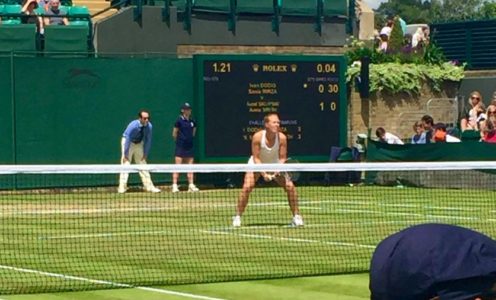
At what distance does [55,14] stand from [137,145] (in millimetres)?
4131

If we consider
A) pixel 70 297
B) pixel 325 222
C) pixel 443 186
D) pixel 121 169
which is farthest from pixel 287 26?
pixel 70 297

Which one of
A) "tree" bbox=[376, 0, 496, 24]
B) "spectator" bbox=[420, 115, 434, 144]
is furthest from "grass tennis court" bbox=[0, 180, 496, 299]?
"tree" bbox=[376, 0, 496, 24]

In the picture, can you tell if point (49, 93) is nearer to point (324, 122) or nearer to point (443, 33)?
point (324, 122)

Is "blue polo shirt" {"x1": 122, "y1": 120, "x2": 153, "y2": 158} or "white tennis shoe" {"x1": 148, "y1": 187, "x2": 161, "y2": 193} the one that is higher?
"blue polo shirt" {"x1": 122, "y1": 120, "x2": 153, "y2": 158}

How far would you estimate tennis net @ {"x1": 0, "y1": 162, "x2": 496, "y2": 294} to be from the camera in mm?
13266

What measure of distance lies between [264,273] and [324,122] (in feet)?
55.2

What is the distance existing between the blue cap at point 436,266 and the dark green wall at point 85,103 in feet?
83.3

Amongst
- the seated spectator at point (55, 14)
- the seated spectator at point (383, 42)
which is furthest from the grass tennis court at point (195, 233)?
the seated spectator at point (383, 42)

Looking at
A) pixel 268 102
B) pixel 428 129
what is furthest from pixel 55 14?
pixel 428 129

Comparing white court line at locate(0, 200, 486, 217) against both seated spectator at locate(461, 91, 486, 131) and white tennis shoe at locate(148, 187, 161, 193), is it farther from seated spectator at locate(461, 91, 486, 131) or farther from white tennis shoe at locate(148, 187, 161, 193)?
seated spectator at locate(461, 91, 486, 131)

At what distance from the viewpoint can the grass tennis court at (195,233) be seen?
1310 cm

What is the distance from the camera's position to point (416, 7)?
154 metres

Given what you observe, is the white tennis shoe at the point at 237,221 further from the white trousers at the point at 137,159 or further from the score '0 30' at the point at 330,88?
the score '0 30' at the point at 330,88

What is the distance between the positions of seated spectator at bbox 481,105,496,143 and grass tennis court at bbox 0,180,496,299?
1.50 meters
